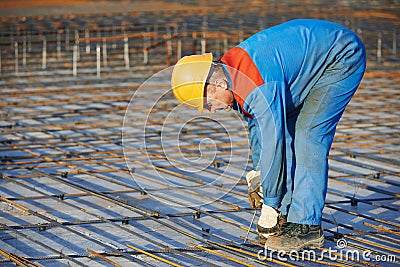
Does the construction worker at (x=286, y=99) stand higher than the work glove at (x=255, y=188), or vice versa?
the construction worker at (x=286, y=99)

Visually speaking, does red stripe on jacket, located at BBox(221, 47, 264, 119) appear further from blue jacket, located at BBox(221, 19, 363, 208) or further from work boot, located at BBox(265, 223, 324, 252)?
work boot, located at BBox(265, 223, 324, 252)

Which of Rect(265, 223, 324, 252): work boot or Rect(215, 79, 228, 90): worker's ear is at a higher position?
Rect(215, 79, 228, 90): worker's ear

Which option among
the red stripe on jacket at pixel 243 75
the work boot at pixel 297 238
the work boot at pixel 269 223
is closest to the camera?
the red stripe on jacket at pixel 243 75

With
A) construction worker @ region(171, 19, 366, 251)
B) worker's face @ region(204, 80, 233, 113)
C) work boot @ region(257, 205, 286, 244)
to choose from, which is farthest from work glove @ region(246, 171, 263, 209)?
worker's face @ region(204, 80, 233, 113)

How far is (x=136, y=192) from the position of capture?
4.43 m

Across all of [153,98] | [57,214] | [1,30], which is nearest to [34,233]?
[57,214]

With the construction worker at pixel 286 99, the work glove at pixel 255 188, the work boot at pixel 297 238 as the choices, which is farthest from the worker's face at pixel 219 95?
the work boot at pixel 297 238

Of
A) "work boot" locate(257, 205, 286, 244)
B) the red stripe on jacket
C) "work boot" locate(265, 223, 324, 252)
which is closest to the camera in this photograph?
the red stripe on jacket

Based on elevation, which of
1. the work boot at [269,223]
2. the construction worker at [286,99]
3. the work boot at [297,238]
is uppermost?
the construction worker at [286,99]

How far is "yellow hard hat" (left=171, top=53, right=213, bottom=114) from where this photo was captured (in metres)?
2.97

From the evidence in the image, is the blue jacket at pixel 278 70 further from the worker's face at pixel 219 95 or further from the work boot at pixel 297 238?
the work boot at pixel 297 238

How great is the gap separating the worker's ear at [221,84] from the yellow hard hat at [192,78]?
57 mm

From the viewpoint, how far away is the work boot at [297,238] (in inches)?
130

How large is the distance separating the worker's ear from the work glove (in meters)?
0.56
